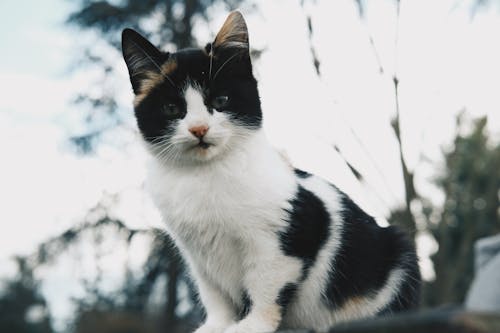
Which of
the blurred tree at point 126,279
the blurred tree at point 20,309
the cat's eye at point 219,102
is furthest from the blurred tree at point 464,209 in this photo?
the blurred tree at point 20,309

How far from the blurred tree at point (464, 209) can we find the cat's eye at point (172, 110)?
4.44 metres

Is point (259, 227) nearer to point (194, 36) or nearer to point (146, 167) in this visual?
point (146, 167)

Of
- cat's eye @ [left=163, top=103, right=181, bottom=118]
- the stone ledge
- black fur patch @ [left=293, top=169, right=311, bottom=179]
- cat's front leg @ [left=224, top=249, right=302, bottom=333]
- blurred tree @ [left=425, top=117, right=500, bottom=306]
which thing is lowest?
blurred tree @ [left=425, top=117, right=500, bottom=306]

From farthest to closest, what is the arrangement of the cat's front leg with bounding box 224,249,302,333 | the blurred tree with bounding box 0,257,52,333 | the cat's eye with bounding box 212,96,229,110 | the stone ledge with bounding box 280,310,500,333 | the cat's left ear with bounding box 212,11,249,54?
1. the blurred tree with bounding box 0,257,52,333
2. the cat's left ear with bounding box 212,11,249,54
3. the cat's eye with bounding box 212,96,229,110
4. the cat's front leg with bounding box 224,249,302,333
5. the stone ledge with bounding box 280,310,500,333

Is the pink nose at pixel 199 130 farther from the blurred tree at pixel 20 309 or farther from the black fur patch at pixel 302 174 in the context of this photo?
the blurred tree at pixel 20 309

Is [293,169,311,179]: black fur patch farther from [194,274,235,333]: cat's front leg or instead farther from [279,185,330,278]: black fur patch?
[194,274,235,333]: cat's front leg

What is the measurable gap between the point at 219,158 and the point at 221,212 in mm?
231

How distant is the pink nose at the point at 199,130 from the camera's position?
202cm

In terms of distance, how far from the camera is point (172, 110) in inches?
85.0

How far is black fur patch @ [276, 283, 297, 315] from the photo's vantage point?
203 cm

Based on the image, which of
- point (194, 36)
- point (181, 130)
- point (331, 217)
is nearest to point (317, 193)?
point (331, 217)

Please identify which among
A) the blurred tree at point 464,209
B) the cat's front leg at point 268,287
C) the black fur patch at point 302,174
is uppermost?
the black fur patch at point 302,174

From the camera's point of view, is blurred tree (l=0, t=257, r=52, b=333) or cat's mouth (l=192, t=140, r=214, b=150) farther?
blurred tree (l=0, t=257, r=52, b=333)

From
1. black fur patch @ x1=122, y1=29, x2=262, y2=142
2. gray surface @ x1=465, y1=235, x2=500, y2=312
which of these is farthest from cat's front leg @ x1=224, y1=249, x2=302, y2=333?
gray surface @ x1=465, y1=235, x2=500, y2=312
